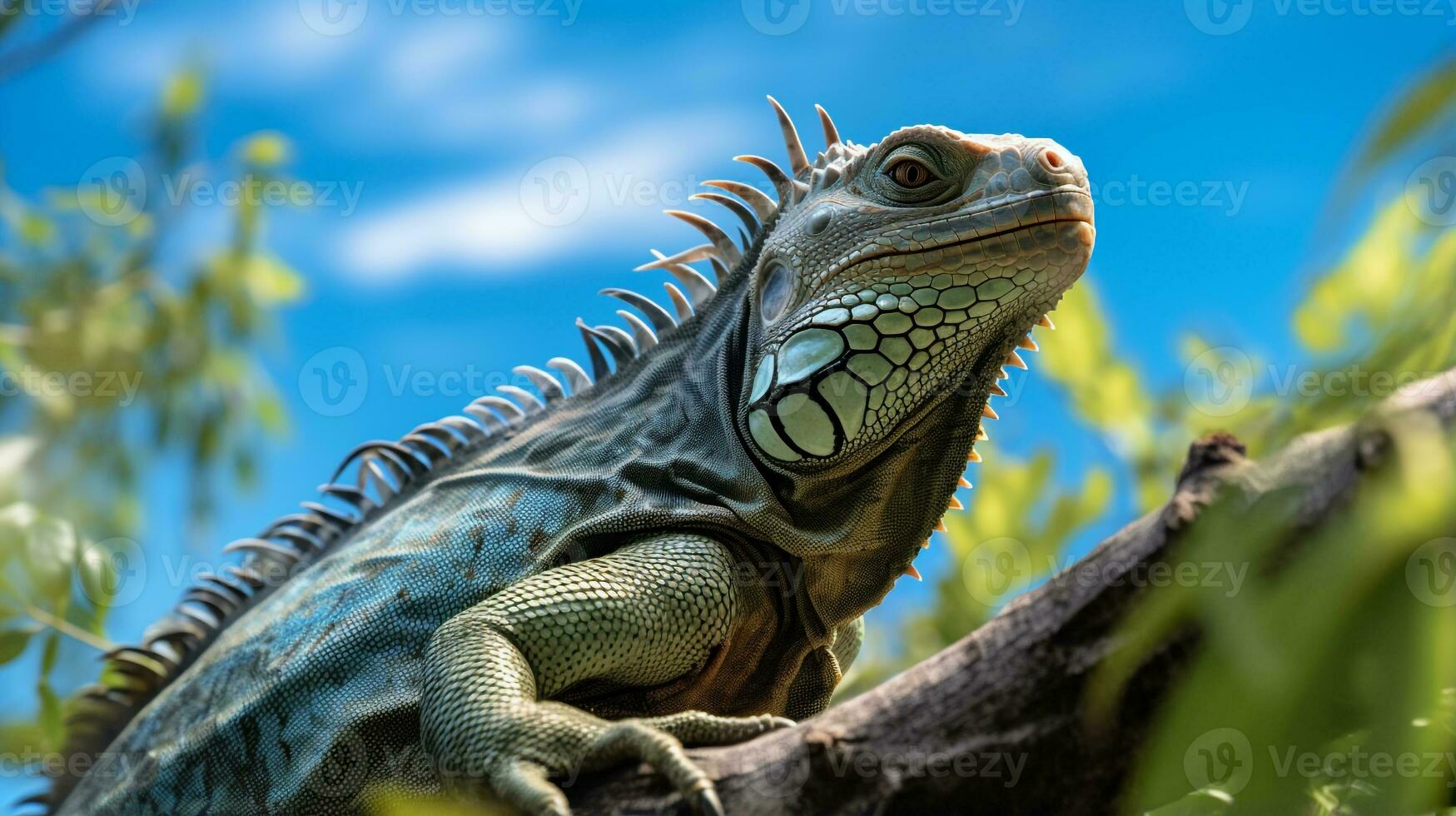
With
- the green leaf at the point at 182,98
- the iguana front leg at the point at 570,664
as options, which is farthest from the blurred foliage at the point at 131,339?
the iguana front leg at the point at 570,664

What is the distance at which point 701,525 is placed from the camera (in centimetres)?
400

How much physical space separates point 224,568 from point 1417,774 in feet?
16.5

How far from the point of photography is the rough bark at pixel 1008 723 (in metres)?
2.30

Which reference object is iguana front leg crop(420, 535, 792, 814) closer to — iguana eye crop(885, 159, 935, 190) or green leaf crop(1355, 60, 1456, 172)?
iguana eye crop(885, 159, 935, 190)

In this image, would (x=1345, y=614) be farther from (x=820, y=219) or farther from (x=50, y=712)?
(x=50, y=712)

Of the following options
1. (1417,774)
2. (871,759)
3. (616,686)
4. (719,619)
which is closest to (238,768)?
(616,686)

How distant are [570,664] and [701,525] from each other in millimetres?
685

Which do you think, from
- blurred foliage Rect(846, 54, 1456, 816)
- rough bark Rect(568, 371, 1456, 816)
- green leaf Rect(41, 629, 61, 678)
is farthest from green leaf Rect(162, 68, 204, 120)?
blurred foliage Rect(846, 54, 1456, 816)

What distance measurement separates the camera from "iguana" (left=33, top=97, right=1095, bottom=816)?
12.2ft

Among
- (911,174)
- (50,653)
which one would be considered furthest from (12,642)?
(911,174)

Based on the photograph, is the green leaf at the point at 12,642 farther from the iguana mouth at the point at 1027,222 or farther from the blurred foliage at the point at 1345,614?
the blurred foliage at the point at 1345,614

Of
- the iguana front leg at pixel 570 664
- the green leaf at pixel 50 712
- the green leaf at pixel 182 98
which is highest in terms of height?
the green leaf at pixel 182 98

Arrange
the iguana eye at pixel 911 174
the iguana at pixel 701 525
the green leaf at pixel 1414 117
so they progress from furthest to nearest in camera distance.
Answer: the iguana eye at pixel 911 174, the iguana at pixel 701 525, the green leaf at pixel 1414 117

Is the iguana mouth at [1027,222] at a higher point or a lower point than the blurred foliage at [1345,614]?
higher
